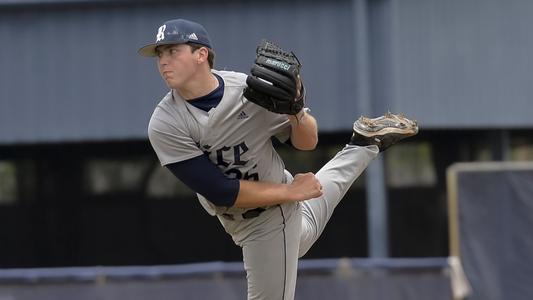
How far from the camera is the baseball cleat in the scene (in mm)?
4992

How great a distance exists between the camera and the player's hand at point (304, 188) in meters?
4.47

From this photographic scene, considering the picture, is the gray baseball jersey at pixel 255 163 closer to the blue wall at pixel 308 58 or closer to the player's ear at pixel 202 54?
the player's ear at pixel 202 54

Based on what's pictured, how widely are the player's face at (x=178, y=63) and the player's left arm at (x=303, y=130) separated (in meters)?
0.46

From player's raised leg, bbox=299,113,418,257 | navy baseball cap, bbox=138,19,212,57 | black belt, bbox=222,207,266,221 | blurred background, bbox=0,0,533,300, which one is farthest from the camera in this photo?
blurred background, bbox=0,0,533,300

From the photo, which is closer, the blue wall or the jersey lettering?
the jersey lettering

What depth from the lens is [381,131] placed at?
16.4ft

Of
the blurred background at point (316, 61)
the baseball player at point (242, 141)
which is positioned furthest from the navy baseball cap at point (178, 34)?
the blurred background at point (316, 61)

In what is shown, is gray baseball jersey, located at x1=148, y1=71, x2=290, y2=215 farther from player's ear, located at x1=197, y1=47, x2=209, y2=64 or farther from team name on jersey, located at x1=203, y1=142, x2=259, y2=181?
player's ear, located at x1=197, y1=47, x2=209, y2=64

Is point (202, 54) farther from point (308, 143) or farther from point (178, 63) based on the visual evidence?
point (308, 143)

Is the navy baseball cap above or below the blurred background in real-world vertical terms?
above

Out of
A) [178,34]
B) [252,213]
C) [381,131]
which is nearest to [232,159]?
[252,213]

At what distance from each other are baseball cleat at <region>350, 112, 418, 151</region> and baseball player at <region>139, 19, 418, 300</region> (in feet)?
1.09

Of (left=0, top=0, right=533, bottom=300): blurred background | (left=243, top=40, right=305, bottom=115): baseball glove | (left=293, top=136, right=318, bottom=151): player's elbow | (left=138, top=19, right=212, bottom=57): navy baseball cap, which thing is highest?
(left=138, top=19, right=212, bottom=57): navy baseball cap

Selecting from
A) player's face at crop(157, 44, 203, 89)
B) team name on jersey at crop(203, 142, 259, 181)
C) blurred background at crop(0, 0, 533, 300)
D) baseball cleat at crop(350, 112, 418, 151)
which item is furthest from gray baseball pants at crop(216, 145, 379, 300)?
blurred background at crop(0, 0, 533, 300)
